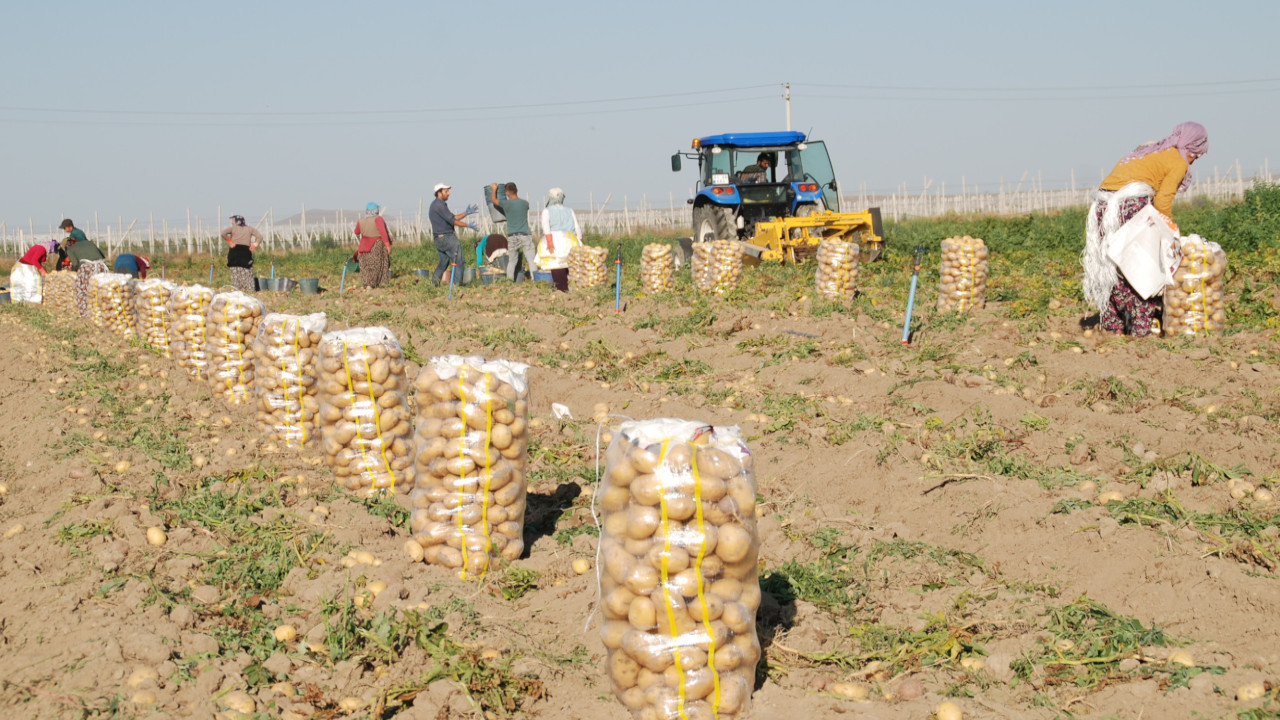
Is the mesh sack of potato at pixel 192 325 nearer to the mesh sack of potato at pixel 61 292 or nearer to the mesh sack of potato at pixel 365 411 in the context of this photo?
the mesh sack of potato at pixel 365 411

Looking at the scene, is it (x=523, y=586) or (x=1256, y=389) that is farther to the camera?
(x=1256, y=389)

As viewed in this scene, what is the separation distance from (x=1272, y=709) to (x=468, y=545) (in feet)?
9.39

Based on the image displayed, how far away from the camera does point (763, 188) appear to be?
53.2 feet

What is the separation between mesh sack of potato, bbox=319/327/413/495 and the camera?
5.04m

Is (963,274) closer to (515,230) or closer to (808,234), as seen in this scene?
(808,234)

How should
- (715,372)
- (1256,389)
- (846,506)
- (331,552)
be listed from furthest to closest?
(715,372), (1256,389), (846,506), (331,552)

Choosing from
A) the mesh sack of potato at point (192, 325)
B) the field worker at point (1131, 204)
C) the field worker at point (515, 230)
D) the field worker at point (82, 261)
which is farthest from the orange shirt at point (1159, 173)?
the field worker at point (82, 261)

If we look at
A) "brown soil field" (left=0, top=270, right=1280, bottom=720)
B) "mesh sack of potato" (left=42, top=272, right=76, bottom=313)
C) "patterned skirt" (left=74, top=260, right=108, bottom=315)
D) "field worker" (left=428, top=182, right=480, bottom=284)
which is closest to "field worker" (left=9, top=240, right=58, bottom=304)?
"mesh sack of potato" (left=42, top=272, right=76, bottom=313)

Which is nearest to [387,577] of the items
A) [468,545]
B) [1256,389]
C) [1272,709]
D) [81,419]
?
[468,545]

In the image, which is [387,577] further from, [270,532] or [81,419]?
[81,419]

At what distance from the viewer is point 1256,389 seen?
6469mm

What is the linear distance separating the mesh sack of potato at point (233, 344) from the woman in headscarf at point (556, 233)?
7.27 metres

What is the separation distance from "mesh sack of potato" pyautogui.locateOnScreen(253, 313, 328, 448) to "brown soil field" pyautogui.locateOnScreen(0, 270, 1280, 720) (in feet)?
0.67

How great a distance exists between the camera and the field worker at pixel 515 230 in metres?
14.9
